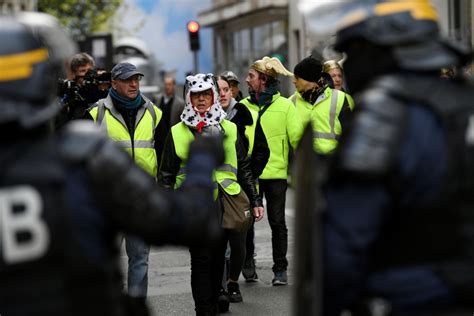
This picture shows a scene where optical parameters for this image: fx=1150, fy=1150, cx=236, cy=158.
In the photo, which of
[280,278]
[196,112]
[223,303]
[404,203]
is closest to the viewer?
[404,203]

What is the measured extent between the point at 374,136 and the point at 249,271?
6.71 metres

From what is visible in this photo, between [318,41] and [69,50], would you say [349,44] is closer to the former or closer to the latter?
[318,41]

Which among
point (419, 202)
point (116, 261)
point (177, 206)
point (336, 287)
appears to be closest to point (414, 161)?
point (419, 202)

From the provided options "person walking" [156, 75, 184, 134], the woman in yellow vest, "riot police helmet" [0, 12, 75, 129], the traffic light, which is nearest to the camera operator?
the woman in yellow vest

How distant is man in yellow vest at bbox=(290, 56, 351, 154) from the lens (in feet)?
30.9

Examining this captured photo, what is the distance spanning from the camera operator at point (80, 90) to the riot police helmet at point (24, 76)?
5687 mm

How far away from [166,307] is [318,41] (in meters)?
4.88

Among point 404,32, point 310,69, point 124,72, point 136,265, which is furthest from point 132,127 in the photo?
point 404,32

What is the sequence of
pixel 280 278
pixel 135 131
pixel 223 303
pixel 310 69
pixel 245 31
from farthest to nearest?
pixel 245 31 < pixel 280 278 < pixel 310 69 < pixel 223 303 < pixel 135 131

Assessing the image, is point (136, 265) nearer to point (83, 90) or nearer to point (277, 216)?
point (83, 90)

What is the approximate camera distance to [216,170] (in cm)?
800

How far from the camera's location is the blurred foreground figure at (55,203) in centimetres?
337

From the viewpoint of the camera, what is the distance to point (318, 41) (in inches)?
172

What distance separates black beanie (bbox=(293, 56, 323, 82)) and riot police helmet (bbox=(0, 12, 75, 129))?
623cm
